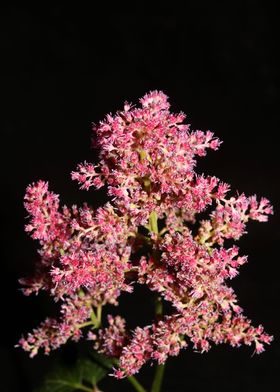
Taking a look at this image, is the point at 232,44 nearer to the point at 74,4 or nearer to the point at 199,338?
the point at 74,4

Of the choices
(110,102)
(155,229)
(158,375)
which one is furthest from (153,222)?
(110,102)

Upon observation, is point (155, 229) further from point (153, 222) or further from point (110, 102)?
point (110, 102)

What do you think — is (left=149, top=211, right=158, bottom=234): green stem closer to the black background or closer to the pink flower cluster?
the pink flower cluster

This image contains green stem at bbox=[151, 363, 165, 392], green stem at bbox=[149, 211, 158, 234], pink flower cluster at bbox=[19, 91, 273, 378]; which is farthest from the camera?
green stem at bbox=[151, 363, 165, 392]

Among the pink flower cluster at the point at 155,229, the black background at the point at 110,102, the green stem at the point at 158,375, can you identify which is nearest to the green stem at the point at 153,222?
the pink flower cluster at the point at 155,229

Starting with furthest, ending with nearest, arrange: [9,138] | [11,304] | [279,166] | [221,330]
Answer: [9,138]
[279,166]
[11,304]
[221,330]

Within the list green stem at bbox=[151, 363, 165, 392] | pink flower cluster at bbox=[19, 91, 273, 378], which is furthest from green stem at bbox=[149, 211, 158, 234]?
green stem at bbox=[151, 363, 165, 392]

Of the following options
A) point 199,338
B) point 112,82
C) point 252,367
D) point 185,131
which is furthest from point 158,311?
point 112,82
